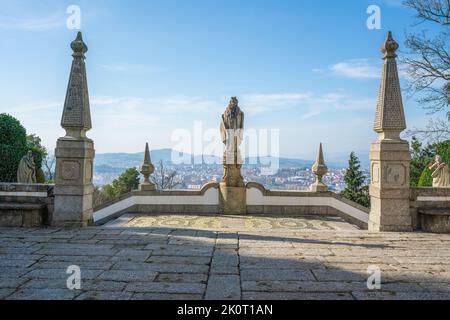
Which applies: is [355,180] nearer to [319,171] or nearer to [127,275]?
[319,171]

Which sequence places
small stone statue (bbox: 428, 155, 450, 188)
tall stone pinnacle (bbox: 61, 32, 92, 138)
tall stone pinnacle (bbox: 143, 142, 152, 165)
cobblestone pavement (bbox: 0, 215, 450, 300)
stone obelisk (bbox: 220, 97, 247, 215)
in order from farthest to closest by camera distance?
tall stone pinnacle (bbox: 143, 142, 152, 165) < stone obelisk (bbox: 220, 97, 247, 215) < small stone statue (bbox: 428, 155, 450, 188) < tall stone pinnacle (bbox: 61, 32, 92, 138) < cobblestone pavement (bbox: 0, 215, 450, 300)

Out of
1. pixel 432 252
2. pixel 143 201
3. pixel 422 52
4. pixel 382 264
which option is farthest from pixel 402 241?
pixel 422 52

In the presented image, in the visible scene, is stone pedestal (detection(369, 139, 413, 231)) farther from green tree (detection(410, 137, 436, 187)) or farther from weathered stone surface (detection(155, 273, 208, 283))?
green tree (detection(410, 137, 436, 187))

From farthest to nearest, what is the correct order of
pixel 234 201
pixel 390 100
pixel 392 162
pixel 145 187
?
pixel 145 187 < pixel 234 201 < pixel 390 100 < pixel 392 162

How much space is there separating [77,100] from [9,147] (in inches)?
502

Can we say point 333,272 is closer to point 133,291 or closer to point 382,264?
point 382,264

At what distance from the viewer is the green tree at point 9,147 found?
17.3 m

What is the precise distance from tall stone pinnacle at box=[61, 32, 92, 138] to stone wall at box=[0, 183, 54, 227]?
126 centimetres

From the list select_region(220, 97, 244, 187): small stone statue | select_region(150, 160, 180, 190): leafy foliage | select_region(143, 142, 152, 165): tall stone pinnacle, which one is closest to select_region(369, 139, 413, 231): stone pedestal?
select_region(220, 97, 244, 187): small stone statue

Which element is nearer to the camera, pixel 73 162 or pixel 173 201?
pixel 73 162

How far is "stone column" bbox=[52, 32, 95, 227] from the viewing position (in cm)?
687

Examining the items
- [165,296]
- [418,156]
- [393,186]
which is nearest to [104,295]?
[165,296]

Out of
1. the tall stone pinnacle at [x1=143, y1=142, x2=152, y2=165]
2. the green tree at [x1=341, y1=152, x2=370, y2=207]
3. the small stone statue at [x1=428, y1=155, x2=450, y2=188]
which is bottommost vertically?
the green tree at [x1=341, y1=152, x2=370, y2=207]

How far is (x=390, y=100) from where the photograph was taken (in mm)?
6926
